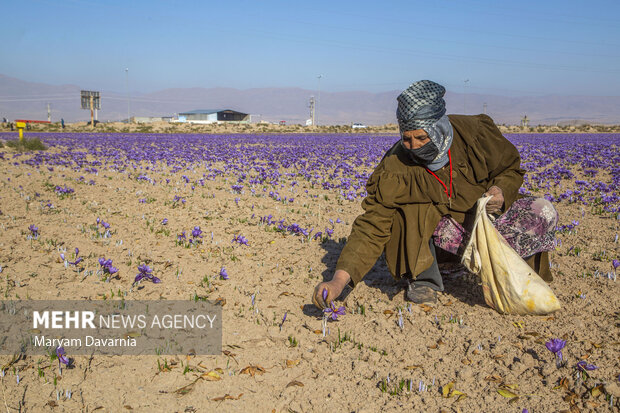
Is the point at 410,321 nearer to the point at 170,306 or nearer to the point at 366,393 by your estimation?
the point at 366,393

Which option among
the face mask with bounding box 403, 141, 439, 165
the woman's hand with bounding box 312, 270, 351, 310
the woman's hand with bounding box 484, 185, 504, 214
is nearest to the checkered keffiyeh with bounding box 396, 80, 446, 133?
the face mask with bounding box 403, 141, 439, 165

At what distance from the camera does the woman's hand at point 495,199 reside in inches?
137

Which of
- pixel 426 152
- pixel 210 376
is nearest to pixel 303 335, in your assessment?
pixel 210 376

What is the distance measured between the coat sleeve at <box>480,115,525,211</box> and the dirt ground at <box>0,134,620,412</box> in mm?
886

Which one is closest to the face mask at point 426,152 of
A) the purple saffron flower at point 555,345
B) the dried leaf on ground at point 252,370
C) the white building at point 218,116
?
the purple saffron flower at point 555,345

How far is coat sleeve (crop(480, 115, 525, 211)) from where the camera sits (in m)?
3.62

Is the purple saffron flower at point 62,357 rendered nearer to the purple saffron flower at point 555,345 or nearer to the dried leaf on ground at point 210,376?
the dried leaf on ground at point 210,376

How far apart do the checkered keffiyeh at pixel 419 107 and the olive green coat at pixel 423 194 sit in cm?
39

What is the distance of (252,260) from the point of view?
4.95 m

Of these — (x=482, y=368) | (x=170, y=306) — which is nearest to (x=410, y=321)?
(x=482, y=368)

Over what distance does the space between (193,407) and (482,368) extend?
1.74 m

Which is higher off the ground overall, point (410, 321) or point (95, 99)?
point (95, 99)

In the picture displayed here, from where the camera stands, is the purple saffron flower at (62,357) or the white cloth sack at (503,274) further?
the white cloth sack at (503,274)

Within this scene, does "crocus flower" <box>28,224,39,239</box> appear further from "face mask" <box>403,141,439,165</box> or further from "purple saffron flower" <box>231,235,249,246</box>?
"face mask" <box>403,141,439,165</box>
